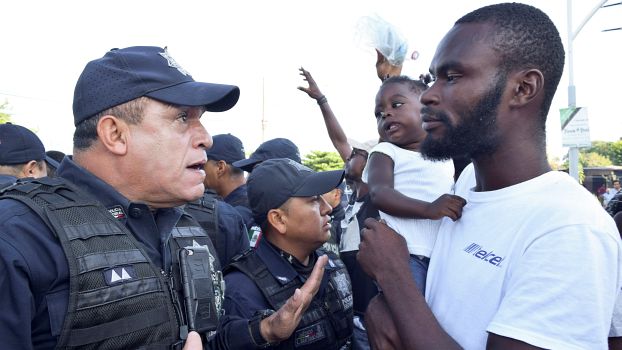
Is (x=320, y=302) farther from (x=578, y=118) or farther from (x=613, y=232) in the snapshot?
(x=578, y=118)

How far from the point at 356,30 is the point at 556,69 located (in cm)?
244

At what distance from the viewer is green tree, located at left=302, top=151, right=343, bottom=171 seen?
133 feet

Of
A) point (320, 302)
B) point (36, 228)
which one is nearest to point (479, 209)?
point (320, 302)

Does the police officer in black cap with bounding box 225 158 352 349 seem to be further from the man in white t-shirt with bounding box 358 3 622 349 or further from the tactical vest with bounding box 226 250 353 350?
the man in white t-shirt with bounding box 358 3 622 349

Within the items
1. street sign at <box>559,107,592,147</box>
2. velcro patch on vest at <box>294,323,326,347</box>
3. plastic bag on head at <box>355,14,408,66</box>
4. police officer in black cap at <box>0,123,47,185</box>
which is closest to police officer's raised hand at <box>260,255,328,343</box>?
velcro patch on vest at <box>294,323,326,347</box>

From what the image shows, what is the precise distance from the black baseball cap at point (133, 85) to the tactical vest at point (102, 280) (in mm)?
343

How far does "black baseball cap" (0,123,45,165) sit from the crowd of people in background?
140 inches

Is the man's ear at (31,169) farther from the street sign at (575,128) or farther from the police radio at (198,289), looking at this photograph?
the street sign at (575,128)

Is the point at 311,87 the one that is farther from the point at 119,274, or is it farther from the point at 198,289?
the point at 119,274

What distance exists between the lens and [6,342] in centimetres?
143

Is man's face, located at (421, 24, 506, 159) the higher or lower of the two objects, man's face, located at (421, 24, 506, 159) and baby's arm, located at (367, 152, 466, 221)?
the higher

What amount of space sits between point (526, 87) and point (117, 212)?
60.4 inches

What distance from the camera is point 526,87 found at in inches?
66.4

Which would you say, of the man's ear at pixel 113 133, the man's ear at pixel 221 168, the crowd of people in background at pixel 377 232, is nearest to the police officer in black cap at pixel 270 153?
the man's ear at pixel 221 168
